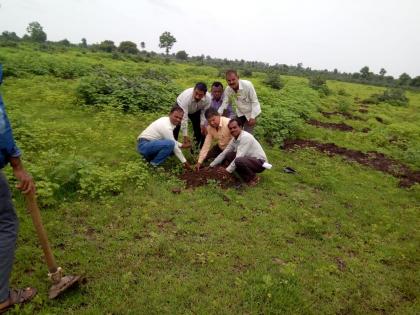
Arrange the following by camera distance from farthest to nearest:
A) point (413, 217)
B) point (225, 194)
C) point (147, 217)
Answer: point (413, 217) < point (225, 194) < point (147, 217)

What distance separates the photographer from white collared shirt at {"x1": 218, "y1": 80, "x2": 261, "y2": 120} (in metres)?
7.96

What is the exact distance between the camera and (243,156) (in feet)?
22.5

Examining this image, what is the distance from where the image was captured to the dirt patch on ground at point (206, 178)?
6.80 meters

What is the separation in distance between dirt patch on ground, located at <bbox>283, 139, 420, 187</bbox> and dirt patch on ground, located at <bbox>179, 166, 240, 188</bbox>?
4.22 m

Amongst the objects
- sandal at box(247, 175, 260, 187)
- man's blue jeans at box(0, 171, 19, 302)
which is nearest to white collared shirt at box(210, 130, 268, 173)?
sandal at box(247, 175, 260, 187)

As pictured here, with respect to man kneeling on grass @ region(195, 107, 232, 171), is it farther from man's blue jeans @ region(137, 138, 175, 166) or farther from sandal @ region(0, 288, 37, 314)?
sandal @ region(0, 288, 37, 314)

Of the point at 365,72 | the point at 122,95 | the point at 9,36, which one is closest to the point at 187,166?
the point at 122,95

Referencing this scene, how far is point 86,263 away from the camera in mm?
4246

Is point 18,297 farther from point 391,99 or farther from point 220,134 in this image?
point 391,99

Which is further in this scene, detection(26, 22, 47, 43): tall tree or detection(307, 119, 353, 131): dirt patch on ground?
detection(26, 22, 47, 43): tall tree

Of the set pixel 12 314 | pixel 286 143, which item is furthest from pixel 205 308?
pixel 286 143

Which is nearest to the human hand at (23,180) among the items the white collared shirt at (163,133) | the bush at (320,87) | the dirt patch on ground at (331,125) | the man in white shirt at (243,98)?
the white collared shirt at (163,133)

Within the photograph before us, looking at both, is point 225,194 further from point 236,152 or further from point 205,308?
point 205,308

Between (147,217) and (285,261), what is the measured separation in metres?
2.14
